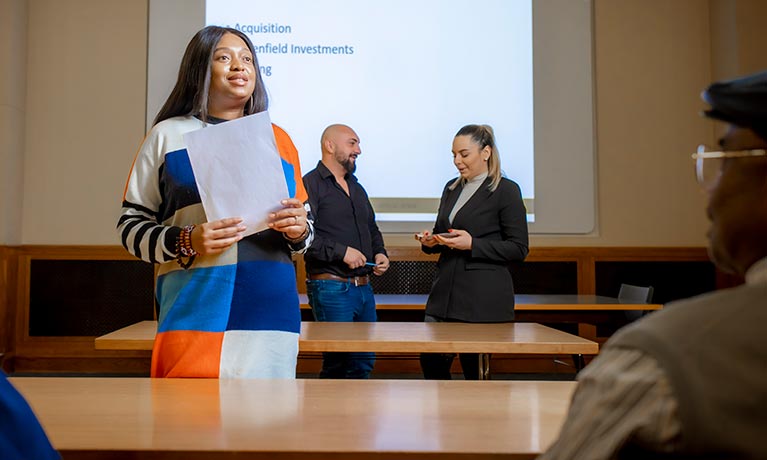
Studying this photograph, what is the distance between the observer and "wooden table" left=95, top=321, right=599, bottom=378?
79.0 inches

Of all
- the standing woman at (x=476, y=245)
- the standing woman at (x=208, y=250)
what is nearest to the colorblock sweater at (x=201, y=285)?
the standing woman at (x=208, y=250)

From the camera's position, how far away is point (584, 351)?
6.43ft

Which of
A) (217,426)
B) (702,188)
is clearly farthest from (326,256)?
(702,188)

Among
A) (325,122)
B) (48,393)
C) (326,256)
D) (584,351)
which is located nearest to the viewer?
(48,393)

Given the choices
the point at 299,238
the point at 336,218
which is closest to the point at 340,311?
the point at 336,218

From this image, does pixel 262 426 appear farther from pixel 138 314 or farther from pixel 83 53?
pixel 83 53

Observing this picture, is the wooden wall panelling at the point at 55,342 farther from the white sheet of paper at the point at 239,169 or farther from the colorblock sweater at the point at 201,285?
the white sheet of paper at the point at 239,169

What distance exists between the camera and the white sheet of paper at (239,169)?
144cm

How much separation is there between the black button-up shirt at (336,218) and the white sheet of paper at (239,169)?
5.00 feet

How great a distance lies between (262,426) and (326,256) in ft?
6.54

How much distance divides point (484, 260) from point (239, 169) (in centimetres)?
148

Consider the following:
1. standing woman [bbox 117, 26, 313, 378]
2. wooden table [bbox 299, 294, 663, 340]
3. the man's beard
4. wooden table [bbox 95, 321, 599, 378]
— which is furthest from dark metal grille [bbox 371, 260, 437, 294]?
standing woman [bbox 117, 26, 313, 378]

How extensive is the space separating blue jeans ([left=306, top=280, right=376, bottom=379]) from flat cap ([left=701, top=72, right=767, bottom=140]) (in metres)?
2.46

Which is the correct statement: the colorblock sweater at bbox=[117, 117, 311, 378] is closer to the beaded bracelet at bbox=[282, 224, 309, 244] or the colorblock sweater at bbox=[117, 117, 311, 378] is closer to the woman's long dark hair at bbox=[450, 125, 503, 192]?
the beaded bracelet at bbox=[282, 224, 309, 244]
